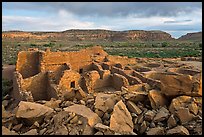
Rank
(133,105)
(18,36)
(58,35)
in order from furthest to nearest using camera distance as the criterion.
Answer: (58,35)
(18,36)
(133,105)

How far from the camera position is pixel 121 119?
6.41m

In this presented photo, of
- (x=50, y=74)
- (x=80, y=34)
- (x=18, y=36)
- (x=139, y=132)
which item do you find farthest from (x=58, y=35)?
(x=139, y=132)

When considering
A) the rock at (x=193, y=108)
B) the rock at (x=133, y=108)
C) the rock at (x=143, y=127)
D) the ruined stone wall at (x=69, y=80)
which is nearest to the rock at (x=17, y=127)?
the rock at (x=133, y=108)

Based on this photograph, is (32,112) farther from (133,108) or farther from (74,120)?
(133,108)

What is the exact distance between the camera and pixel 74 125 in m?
6.19

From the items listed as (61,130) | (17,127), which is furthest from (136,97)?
(17,127)

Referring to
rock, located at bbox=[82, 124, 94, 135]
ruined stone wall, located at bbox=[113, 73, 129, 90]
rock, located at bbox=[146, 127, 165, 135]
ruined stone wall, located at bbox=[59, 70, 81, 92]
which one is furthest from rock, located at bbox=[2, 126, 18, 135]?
ruined stone wall, located at bbox=[113, 73, 129, 90]

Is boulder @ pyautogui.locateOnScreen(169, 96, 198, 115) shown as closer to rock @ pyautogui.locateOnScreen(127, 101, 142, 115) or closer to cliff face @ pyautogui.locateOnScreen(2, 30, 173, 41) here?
rock @ pyautogui.locateOnScreen(127, 101, 142, 115)

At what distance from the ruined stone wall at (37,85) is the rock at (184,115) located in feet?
22.9

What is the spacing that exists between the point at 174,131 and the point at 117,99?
2.11m

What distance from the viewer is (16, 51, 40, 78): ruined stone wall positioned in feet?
47.6

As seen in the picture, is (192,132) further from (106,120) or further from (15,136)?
(15,136)

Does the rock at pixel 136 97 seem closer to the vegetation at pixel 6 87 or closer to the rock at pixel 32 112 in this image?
the rock at pixel 32 112

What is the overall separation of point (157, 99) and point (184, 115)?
42.2 inches
